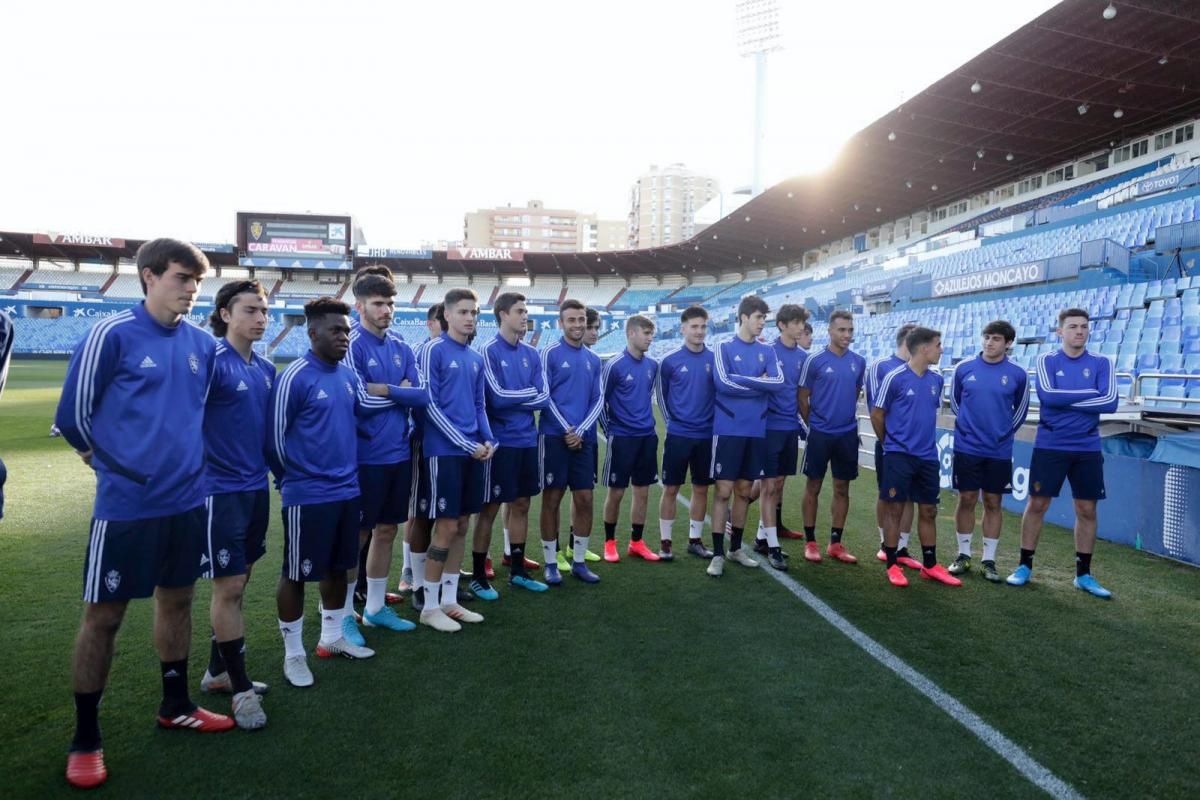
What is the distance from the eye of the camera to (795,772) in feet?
8.70

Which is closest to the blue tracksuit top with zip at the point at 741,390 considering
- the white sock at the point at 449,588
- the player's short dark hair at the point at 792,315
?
the player's short dark hair at the point at 792,315

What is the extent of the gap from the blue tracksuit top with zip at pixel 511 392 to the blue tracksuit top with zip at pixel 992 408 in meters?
3.33

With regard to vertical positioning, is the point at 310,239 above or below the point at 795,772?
above

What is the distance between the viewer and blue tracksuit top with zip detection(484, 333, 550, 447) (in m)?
4.68

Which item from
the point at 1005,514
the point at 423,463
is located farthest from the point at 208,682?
the point at 1005,514

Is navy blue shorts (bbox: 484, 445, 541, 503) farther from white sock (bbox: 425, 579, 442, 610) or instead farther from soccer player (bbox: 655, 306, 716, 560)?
soccer player (bbox: 655, 306, 716, 560)

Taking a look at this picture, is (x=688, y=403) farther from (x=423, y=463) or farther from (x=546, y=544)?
(x=423, y=463)

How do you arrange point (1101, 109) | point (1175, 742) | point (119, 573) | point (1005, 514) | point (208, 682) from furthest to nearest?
point (1101, 109), point (1005, 514), point (208, 682), point (1175, 742), point (119, 573)

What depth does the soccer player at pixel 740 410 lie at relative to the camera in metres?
5.48

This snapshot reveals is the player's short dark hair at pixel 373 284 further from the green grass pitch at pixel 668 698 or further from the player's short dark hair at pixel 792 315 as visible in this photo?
the player's short dark hair at pixel 792 315

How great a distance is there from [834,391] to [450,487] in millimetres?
3540

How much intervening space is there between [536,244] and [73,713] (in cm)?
12926

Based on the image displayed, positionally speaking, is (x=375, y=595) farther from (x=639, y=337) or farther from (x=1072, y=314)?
(x=1072, y=314)

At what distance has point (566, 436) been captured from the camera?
513 cm
